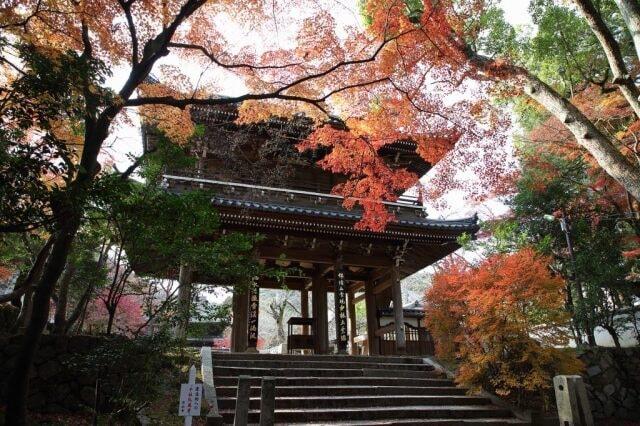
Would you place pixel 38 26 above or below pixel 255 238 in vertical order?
above

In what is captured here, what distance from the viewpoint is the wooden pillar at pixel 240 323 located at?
1103cm

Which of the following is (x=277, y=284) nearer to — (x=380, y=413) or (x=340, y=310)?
(x=340, y=310)

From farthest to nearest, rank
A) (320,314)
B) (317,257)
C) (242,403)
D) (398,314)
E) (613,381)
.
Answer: (320,314) → (317,257) → (398,314) → (613,381) → (242,403)

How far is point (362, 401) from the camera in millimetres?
7715

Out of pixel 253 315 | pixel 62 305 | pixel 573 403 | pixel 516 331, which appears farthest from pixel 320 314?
pixel 573 403

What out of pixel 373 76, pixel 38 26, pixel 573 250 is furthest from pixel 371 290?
pixel 38 26

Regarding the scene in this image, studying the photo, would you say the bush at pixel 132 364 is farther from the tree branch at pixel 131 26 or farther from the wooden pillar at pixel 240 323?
the wooden pillar at pixel 240 323

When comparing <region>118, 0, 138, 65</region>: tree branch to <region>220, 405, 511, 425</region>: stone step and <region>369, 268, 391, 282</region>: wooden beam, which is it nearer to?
<region>220, 405, 511, 425</region>: stone step

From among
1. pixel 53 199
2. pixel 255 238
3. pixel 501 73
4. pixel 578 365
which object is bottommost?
pixel 578 365

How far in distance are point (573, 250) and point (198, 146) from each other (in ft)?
44.7

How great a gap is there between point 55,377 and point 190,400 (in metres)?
3.81

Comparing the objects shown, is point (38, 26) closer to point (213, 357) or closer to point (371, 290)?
point (213, 357)

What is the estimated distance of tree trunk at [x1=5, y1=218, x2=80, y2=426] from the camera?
4895mm

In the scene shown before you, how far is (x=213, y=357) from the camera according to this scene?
356 inches
